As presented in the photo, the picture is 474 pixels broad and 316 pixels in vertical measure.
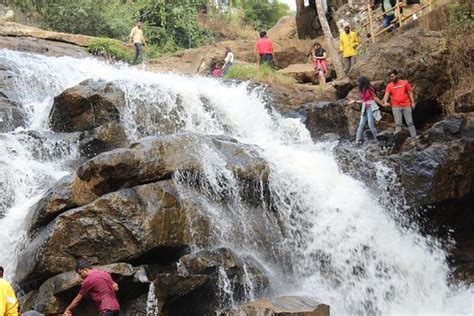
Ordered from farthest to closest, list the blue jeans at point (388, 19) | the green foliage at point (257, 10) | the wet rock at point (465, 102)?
1. the green foliage at point (257, 10)
2. the blue jeans at point (388, 19)
3. the wet rock at point (465, 102)

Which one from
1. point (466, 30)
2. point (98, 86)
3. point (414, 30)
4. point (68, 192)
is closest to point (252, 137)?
point (98, 86)

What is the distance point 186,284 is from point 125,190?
A: 1.93m

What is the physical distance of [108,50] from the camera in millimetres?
25141

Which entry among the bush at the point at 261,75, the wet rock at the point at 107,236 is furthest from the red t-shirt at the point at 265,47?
the wet rock at the point at 107,236

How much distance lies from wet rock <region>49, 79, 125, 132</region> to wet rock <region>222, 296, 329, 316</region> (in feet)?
26.2

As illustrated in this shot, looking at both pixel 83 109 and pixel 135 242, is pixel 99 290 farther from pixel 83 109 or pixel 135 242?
pixel 83 109

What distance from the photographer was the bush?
2097 centimetres

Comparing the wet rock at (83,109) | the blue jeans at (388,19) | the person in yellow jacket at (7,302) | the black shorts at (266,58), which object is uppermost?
the blue jeans at (388,19)

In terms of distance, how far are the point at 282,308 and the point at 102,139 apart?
24.1 ft

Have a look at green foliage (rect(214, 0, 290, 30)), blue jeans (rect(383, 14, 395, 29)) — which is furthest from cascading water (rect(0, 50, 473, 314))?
green foliage (rect(214, 0, 290, 30))

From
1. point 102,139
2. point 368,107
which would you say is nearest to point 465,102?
point 368,107

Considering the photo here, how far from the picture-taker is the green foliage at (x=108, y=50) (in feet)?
82.0

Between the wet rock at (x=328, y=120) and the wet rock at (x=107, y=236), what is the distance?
8.40m

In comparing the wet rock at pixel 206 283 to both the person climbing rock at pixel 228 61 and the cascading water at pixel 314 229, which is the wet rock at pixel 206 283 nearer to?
the cascading water at pixel 314 229
